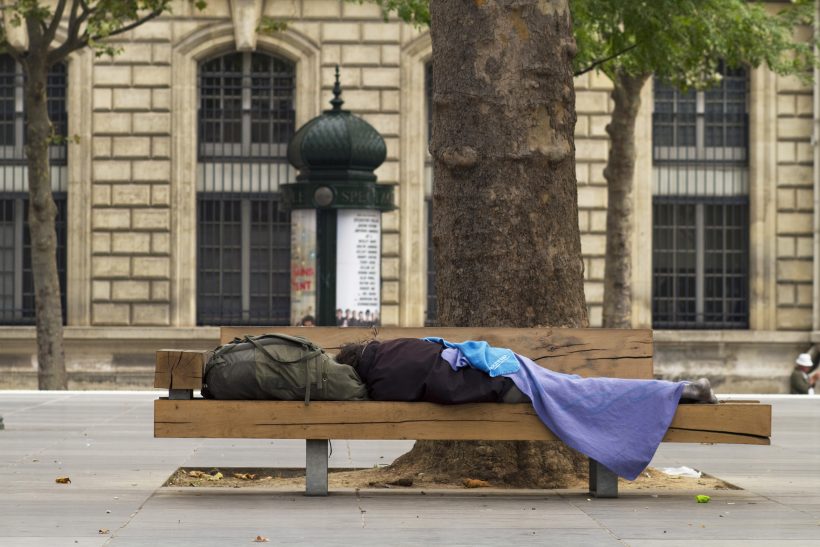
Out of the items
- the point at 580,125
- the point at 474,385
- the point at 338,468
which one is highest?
the point at 580,125

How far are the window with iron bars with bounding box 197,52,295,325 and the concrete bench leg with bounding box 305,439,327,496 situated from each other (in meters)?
18.1

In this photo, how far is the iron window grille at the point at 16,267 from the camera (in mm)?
26734

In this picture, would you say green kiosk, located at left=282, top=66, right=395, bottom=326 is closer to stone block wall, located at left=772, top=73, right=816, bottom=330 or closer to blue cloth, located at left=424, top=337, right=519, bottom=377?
blue cloth, located at left=424, top=337, right=519, bottom=377

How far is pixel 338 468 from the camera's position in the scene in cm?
1039

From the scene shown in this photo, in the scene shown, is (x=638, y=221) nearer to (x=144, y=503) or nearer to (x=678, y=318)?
(x=678, y=318)

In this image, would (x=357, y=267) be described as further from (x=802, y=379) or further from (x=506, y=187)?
(x=802, y=379)

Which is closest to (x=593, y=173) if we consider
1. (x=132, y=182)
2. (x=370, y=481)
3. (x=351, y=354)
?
(x=132, y=182)

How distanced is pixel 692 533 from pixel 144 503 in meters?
2.77

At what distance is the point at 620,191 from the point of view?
22812 mm

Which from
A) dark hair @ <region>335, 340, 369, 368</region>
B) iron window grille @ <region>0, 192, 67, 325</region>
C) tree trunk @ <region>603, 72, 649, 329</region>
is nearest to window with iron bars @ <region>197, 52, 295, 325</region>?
iron window grille @ <region>0, 192, 67, 325</region>

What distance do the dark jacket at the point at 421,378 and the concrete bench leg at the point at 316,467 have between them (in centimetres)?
39

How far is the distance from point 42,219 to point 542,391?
1355cm

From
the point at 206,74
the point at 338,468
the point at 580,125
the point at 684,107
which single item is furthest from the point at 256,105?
the point at 338,468

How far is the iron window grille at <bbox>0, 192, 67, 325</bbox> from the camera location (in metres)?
26.7
